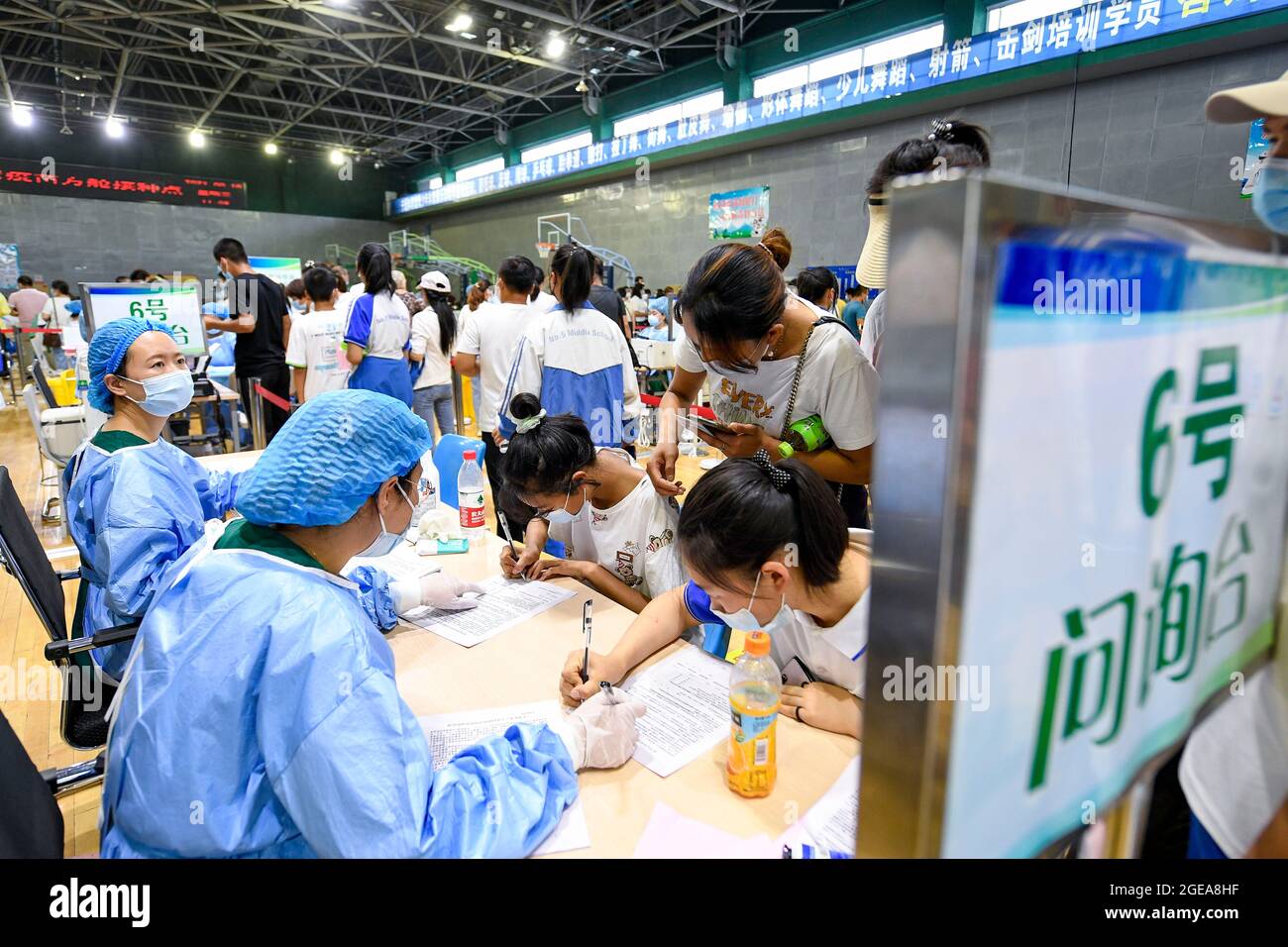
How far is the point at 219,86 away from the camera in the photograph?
12.9 m

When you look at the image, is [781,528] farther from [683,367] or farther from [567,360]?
[567,360]

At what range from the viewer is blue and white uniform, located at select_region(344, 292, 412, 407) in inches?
150

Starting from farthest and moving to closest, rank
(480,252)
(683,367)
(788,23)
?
(480,252) → (788,23) → (683,367)

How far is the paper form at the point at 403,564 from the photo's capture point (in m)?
1.95

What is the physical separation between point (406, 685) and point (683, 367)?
1167 millimetres

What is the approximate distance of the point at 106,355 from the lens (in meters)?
1.99

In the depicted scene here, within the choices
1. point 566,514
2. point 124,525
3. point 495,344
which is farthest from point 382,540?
point 495,344

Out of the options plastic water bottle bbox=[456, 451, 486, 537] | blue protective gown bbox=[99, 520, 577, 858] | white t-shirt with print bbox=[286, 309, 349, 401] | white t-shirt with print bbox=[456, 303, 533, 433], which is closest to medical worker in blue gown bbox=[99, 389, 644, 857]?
blue protective gown bbox=[99, 520, 577, 858]

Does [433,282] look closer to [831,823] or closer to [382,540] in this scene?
[382,540]

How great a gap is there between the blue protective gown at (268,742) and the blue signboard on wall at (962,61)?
288 inches

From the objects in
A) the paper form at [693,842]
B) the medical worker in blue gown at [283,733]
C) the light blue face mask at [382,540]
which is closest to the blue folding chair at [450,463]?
the light blue face mask at [382,540]

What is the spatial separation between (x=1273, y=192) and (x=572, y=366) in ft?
7.21

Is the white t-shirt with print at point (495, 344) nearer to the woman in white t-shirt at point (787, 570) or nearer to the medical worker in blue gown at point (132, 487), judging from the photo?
the medical worker in blue gown at point (132, 487)
